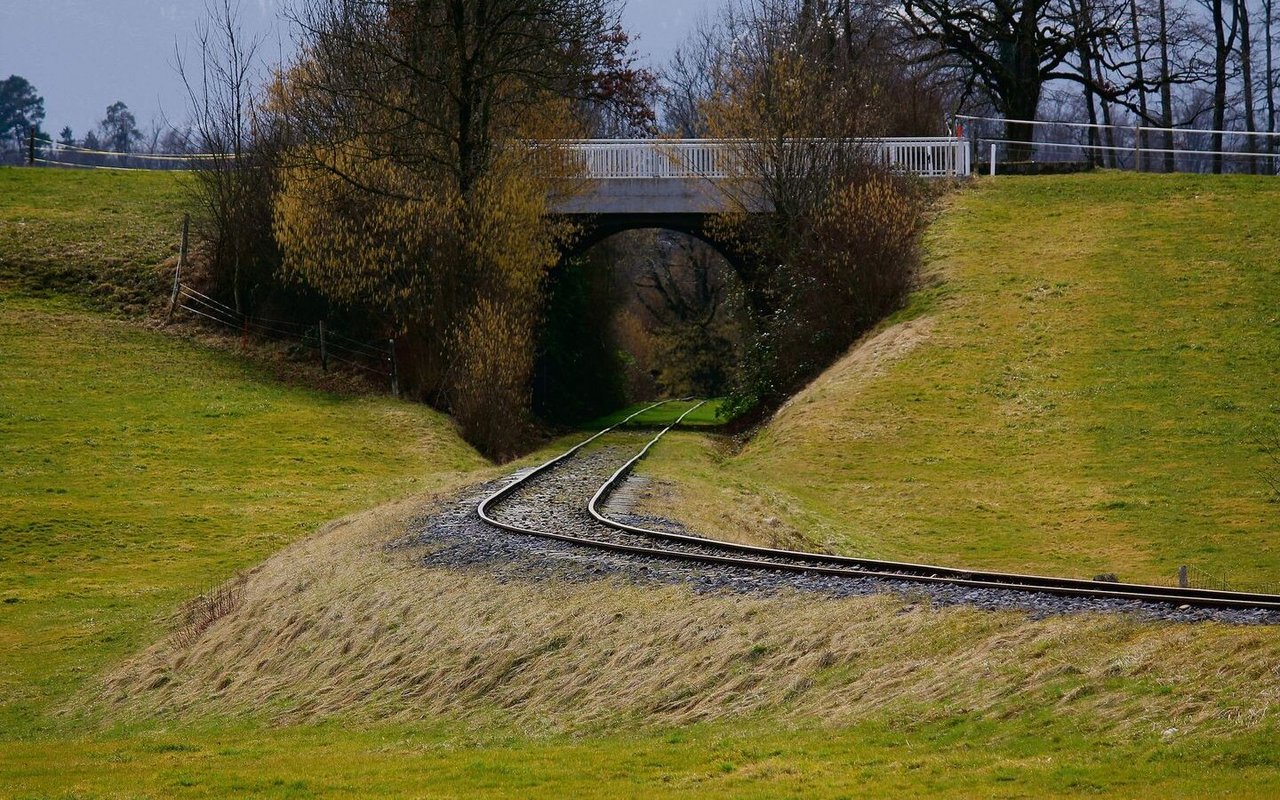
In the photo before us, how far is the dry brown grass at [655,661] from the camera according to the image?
8.74 metres

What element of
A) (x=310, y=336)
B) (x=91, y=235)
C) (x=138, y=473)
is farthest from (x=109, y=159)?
(x=138, y=473)

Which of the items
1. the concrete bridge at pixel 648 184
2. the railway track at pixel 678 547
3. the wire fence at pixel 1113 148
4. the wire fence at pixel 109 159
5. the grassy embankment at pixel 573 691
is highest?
the wire fence at pixel 109 159

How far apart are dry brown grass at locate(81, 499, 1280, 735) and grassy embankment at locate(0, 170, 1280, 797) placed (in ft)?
0.08

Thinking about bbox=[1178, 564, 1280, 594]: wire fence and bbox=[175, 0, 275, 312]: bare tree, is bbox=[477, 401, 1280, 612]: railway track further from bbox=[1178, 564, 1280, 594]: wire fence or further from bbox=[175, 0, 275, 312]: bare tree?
bbox=[175, 0, 275, 312]: bare tree

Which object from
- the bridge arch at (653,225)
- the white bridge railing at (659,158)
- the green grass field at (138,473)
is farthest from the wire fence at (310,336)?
the white bridge railing at (659,158)

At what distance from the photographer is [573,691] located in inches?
426

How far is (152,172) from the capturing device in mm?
52781

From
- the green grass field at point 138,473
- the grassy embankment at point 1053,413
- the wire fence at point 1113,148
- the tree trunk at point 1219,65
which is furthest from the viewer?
the tree trunk at point 1219,65

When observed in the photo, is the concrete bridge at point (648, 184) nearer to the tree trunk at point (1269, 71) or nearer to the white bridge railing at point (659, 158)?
the white bridge railing at point (659, 158)

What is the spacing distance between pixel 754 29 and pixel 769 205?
1452cm

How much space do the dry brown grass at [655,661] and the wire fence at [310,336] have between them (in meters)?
18.5

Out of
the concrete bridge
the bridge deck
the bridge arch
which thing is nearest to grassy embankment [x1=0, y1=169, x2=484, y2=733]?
the bridge arch

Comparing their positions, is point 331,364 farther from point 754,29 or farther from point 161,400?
point 754,29

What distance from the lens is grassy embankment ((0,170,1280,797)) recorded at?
8.19 meters
